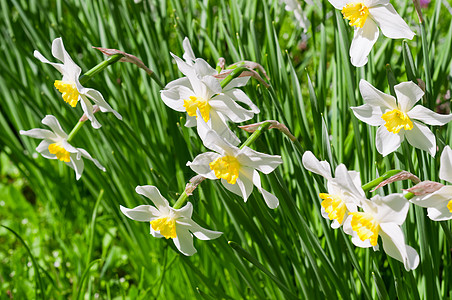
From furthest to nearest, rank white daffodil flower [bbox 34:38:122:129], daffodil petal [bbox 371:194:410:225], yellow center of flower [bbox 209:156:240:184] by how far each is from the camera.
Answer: white daffodil flower [bbox 34:38:122:129]
yellow center of flower [bbox 209:156:240:184]
daffodil petal [bbox 371:194:410:225]

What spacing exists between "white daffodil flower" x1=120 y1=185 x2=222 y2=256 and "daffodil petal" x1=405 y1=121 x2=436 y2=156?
1.29 feet

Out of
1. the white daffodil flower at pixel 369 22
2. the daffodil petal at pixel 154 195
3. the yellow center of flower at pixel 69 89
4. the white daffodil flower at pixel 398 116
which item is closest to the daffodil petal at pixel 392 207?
the white daffodil flower at pixel 398 116

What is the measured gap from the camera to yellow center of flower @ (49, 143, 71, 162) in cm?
111

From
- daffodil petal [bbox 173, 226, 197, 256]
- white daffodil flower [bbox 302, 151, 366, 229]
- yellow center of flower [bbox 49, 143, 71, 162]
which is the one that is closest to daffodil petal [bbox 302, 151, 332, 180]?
white daffodil flower [bbox 302, 151, 366, 229]

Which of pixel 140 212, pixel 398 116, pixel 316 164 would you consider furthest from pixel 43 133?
pixel 398 116

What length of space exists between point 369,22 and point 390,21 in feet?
0.14

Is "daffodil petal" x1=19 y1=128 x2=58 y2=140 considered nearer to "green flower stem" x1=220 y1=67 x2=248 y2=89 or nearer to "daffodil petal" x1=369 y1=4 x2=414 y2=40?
"green flower stem" x1=220 y1=67 x2=248 y2=89

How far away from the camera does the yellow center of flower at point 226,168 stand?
2.71 feet

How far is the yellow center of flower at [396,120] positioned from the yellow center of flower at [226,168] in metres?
0.28

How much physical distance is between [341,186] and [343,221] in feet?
0.44

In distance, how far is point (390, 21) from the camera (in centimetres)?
89

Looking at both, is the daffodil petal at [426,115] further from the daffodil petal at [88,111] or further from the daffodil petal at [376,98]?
the daffodil petal at [88,111]

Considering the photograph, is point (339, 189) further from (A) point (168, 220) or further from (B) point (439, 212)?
(A) point (168, 220)

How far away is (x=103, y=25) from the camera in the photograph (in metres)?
1.63
